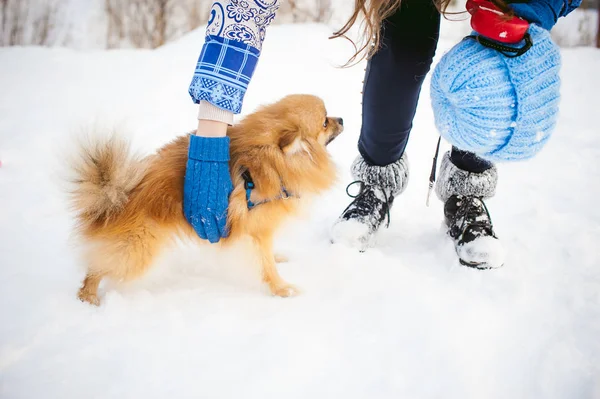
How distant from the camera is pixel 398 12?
143 cm

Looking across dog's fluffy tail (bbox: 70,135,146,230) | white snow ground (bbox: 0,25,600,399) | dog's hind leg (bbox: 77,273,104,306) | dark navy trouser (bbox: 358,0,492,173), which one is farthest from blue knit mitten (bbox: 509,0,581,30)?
dog's hind leg (bbox: 77,273,104,306)

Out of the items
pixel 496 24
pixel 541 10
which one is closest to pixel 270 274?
pixel 496 24

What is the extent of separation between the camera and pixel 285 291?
4.65 ft

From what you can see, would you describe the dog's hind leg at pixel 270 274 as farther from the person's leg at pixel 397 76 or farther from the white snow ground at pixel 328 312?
the person's leg at pixel 397 76

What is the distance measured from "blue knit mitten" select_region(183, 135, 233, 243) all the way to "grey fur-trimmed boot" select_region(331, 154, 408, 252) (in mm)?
592

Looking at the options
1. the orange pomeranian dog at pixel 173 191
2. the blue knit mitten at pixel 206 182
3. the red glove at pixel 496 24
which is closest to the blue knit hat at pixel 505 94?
the red glove at pixel 496 24

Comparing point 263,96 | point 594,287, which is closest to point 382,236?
point 594,287

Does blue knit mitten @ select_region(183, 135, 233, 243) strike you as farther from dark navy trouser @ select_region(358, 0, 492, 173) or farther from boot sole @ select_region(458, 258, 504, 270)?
boot sole @ select_region(458, 258, 504, 270)

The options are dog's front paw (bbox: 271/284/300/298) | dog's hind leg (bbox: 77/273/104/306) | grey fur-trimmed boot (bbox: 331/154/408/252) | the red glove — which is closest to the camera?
the red glove

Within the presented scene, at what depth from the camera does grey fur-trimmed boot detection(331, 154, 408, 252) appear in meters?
1.61

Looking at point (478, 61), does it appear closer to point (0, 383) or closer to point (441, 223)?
point (441, 223)

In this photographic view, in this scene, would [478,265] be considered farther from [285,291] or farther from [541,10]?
[541,10]

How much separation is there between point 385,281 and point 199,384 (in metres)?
0.77

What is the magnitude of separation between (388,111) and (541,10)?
61cm
